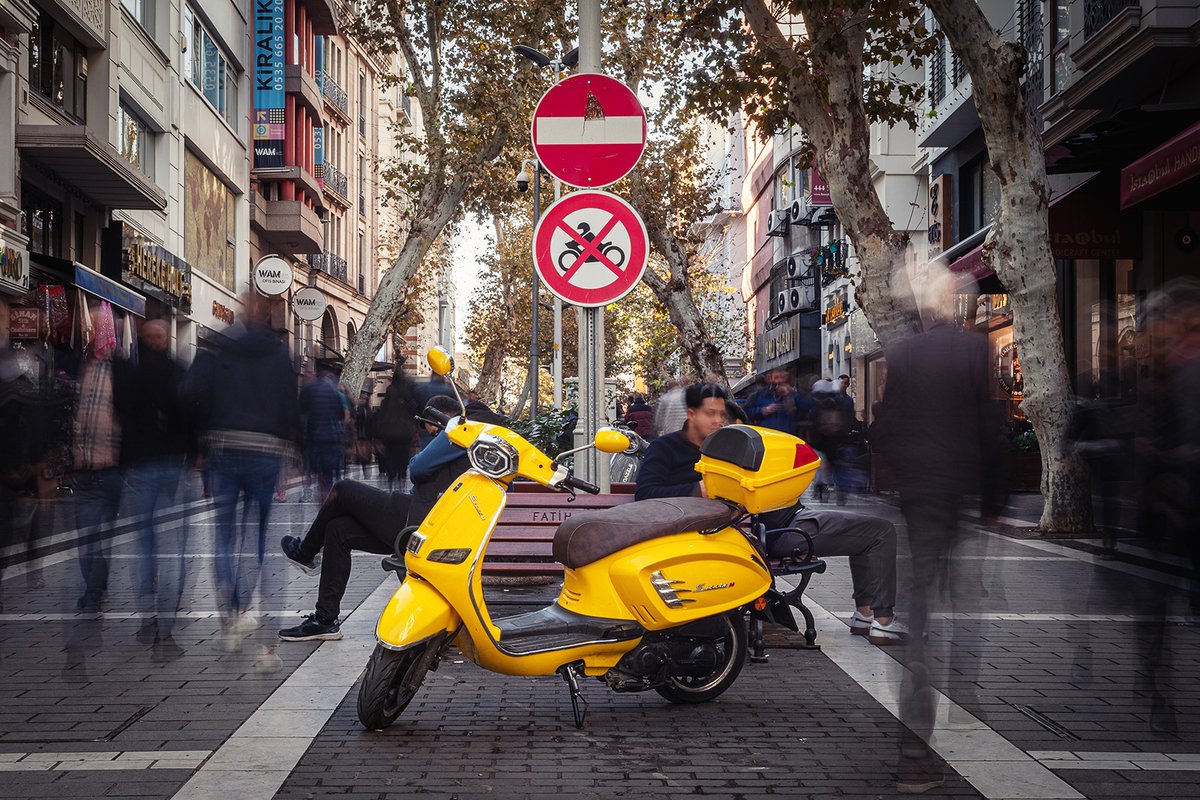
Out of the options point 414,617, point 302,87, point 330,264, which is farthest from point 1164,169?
point 330,264

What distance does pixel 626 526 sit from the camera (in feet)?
19.1

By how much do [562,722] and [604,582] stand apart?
616 mm

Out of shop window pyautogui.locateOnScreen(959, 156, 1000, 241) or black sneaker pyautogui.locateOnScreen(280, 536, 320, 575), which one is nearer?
black sneaker pyautogui.locateOnScreen(280, 536, 320, 575)

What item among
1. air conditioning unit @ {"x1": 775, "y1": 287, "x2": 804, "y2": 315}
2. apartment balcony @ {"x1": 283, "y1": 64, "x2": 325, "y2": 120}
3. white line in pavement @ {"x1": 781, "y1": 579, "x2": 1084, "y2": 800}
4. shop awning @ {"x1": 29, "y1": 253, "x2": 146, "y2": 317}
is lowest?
white line in pavement @ {"x1": 781, "y1": 579, "x2": 1084, "y2": 800}

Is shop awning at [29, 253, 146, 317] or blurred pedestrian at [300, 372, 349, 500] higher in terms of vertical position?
shop awning at [29, 253, 146, 317]

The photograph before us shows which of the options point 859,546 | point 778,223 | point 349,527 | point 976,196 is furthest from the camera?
point 778,223

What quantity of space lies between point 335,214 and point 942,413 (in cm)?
4905

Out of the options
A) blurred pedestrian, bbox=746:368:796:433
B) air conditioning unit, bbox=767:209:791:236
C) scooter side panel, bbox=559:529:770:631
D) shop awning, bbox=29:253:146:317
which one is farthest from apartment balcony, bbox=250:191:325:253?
scooter side panel, bbox=559:529:770:631

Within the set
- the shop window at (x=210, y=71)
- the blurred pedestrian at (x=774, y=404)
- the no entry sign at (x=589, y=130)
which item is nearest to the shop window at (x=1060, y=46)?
the blurred pedestrian at (x=774, y=404)

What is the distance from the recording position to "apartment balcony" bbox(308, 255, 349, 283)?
1852 inches

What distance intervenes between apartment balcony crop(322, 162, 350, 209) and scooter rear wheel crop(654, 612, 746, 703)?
4237cm

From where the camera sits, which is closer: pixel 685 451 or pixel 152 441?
pixel 685 451

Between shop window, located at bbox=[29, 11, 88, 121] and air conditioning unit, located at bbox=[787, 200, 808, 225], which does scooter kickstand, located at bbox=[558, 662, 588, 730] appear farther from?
air conditioning unit, located at bbox=[787, 200, 808, 225]

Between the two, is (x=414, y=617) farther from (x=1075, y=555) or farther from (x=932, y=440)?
(x=1075, y=555)
